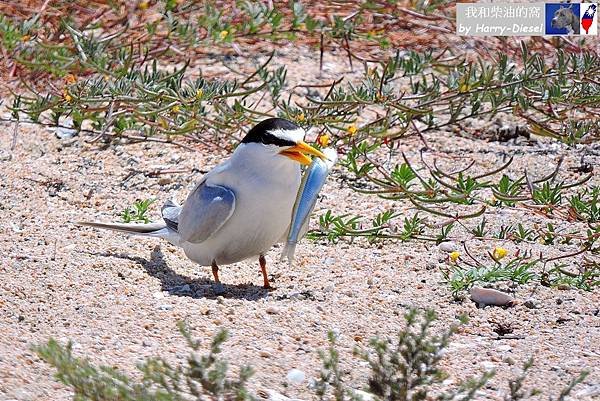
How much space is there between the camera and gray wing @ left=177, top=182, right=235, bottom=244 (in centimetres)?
426

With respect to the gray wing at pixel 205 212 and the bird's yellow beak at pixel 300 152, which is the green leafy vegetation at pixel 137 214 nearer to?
the gray wing at pixel 205 212

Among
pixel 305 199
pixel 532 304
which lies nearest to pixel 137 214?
pixel 305 199

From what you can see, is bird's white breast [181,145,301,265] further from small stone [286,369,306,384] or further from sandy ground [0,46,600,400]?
small stone [286,369,306,384]

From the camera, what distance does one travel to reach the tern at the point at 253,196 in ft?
13.9

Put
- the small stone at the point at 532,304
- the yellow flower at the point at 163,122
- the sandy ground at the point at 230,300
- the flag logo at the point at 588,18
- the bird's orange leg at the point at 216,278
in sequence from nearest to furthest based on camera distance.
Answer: the sandy ground at the point at 230,300, the small stone at the point at 532,304, the bird's orange leg at the point at 216,278, the yellow flower at the point at 163,122, the flag logo at the point at 588,18

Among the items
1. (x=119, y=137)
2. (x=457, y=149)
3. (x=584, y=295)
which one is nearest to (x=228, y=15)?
(x=119, y=137)

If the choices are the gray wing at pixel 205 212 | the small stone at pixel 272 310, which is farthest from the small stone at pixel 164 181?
the small stone at pixel 272 310

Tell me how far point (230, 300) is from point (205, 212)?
0.49 m

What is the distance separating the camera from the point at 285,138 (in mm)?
4215

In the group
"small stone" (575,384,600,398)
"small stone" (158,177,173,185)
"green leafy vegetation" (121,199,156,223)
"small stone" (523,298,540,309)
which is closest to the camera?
"small stone" (575,384,600,398)

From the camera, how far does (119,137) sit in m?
6.02

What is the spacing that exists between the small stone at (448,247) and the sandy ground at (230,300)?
1.9 inches

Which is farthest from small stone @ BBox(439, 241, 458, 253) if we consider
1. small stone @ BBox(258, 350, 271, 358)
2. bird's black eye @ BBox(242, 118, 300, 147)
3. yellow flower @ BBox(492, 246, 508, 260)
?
small stone @ BBox(258, 350, 271, 358)

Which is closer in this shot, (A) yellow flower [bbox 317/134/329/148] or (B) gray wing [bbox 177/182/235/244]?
(B) gray wing [bbox 177/182/235/244]
